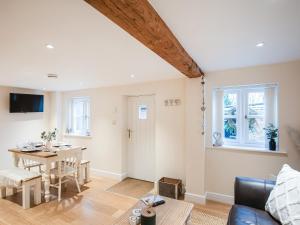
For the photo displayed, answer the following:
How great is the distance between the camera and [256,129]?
289 cm

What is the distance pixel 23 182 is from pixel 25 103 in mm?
2431

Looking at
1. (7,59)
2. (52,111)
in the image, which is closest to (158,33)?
(7,59)

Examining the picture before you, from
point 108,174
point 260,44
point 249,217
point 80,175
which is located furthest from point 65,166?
point 260,44

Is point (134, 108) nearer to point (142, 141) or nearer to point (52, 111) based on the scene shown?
point (142, 141)

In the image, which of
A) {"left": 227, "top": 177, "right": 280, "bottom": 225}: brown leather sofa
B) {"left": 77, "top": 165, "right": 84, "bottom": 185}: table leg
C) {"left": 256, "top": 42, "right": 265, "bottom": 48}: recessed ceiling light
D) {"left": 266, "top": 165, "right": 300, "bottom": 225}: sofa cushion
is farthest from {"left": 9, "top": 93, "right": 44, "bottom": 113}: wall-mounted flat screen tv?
{"left": 266, "top": 165, "right": 300, "bottom": 225}: sofa cushion

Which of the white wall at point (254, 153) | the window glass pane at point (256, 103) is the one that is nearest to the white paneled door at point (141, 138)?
the white wall at point (254, 153)

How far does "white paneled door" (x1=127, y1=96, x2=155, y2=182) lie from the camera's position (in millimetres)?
3920

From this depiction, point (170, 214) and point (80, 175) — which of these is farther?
point (80, 175)

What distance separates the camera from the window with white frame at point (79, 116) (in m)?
4.86

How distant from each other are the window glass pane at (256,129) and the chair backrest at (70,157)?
3.14 m

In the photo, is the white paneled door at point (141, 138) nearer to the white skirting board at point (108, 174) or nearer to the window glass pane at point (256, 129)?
the white skirting board at point (108, 174)

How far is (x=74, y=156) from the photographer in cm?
346

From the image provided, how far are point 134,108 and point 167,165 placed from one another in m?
1.49

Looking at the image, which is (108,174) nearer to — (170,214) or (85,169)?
(85,169)
